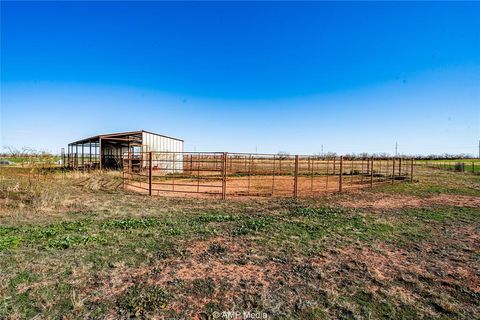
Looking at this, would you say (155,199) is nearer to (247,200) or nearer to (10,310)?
(247,200)

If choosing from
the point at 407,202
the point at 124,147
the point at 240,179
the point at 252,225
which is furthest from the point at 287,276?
the point at 124,147

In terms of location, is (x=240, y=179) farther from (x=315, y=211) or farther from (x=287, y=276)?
(x=287, y=276)

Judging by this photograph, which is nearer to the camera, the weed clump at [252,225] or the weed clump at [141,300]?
the weed clump at [141,300]

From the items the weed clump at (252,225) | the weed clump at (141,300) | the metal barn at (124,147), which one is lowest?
the weed clump at (252,225)

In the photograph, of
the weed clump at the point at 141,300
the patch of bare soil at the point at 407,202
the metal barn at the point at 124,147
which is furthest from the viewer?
the metal barn at the point at 124,147

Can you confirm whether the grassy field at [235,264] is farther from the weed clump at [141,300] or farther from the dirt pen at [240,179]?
the dirt pen at [240,179]

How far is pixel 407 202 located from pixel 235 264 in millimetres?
A: 9814

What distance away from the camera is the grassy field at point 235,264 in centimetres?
311

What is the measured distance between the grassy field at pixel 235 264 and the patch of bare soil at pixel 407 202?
1.58m

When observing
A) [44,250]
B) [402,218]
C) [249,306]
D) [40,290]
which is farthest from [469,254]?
[44,250]

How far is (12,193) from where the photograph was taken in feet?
33.8

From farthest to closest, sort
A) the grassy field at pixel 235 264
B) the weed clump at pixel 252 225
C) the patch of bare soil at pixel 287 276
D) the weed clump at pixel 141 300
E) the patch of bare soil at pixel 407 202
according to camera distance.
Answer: the patch of bare soil at pixel 407 202
the weed clump at pixel 252 225
the patch of bare soil at pixel 287 276
the grassy field at pixel 235 264
the weed clump at pixel 141 300

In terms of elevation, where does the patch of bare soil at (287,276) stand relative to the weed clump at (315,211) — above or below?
above

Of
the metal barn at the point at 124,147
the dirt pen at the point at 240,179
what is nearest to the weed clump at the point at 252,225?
the dirt pen at the point at 240,179
